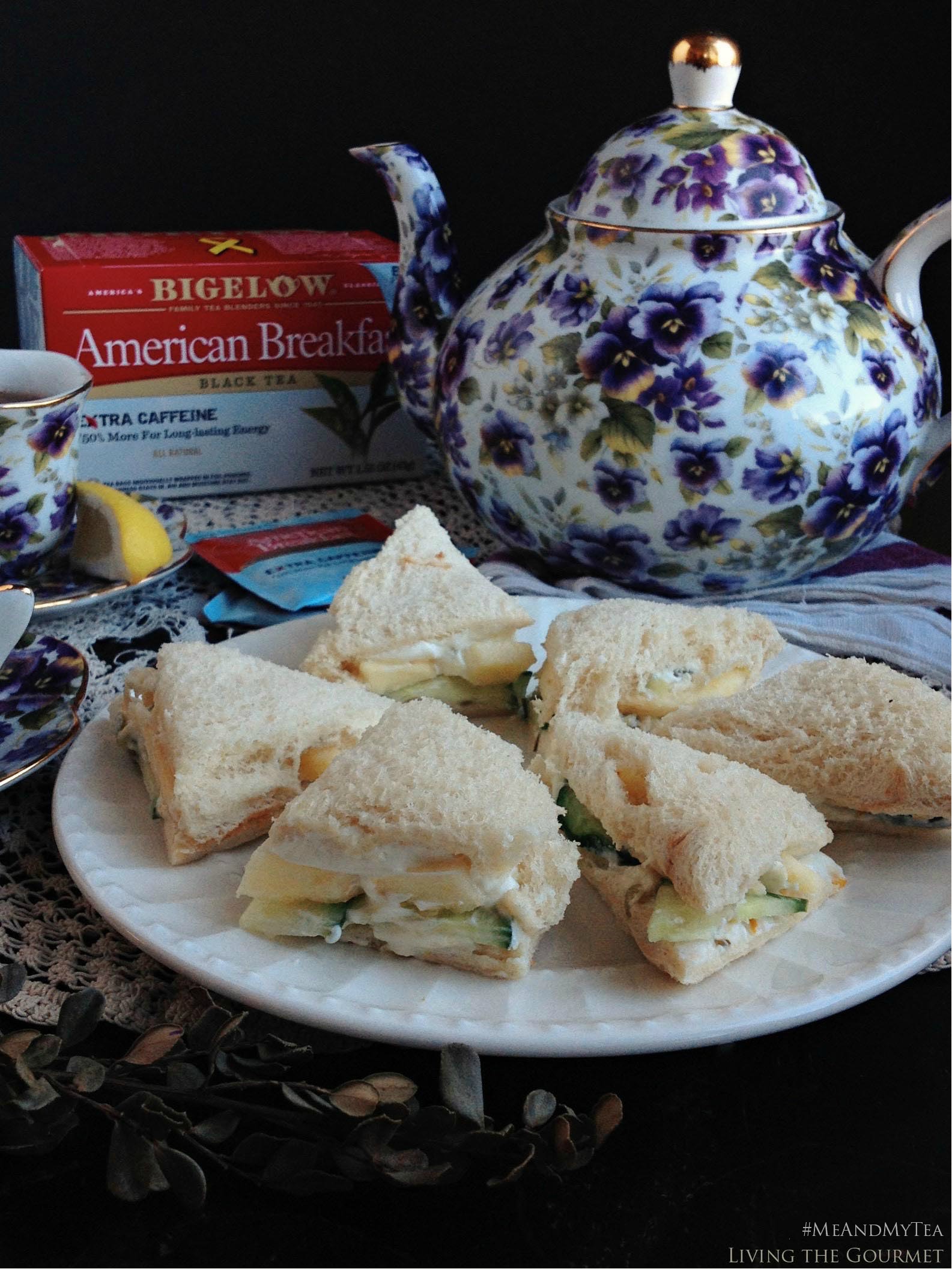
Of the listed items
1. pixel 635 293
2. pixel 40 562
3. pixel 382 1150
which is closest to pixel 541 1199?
pixel 382 1150

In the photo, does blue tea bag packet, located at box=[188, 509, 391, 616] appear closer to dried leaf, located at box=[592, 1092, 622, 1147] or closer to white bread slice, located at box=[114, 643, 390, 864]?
white bread slice, located at box=[114, 643, 390, 864]

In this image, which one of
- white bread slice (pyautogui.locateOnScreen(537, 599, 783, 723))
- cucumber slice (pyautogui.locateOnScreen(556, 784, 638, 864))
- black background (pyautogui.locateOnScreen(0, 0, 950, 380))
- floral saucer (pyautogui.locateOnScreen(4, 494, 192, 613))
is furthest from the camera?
black background (pyautogui.locateOnScreen(0, 0, 950, 380))

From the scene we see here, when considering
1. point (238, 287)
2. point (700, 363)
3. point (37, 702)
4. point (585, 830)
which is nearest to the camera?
point (585, 830)

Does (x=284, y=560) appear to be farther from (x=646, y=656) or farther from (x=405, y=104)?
(x=405, y=104)

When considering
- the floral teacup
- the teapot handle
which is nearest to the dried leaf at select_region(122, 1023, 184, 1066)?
the floral teacup

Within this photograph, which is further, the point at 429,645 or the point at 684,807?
the point at 429,645

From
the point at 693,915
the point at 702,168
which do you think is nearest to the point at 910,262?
the point at 702,168

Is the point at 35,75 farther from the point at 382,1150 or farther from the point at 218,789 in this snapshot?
the point at 382,1150
